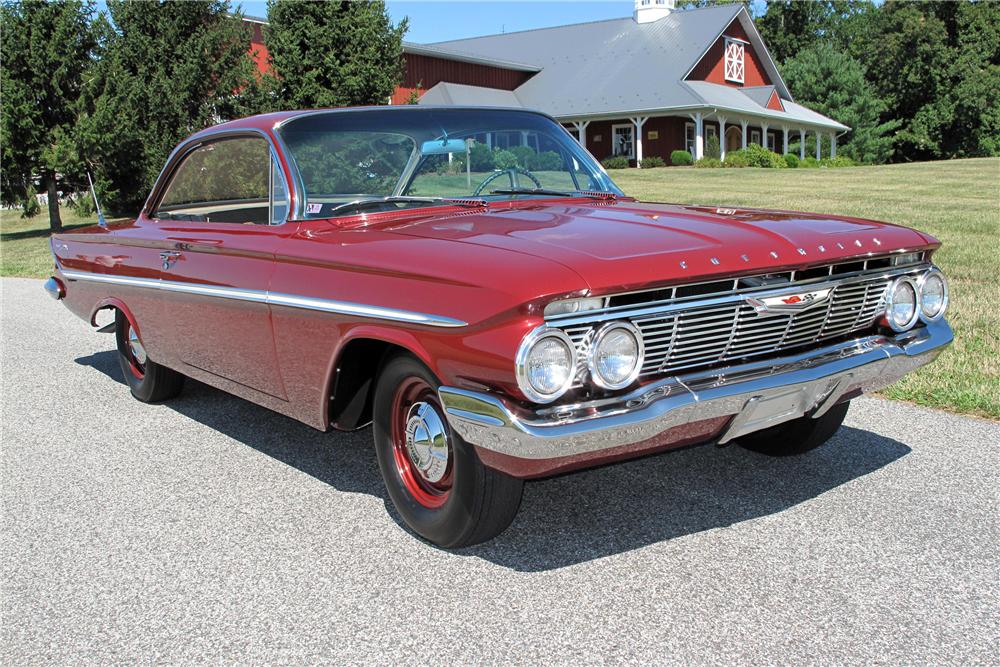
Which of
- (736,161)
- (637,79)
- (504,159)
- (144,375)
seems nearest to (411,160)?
(504,159)

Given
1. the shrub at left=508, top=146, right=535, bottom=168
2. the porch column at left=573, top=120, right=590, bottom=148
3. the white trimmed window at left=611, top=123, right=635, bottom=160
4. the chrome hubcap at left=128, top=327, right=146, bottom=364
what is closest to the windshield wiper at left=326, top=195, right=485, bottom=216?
the shrub at left=508, top=146, right=535, bottom=168

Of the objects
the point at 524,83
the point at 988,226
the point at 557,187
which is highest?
the point at 524,83

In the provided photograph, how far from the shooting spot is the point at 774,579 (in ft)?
9.89

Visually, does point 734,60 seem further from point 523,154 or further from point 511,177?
point 511,177

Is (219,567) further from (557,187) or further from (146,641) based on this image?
(557,187)

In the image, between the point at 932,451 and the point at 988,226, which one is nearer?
the point at 932,451

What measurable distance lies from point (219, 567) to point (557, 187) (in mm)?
2284

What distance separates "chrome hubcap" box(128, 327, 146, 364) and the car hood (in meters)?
2.63

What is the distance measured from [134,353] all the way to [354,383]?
270 cm

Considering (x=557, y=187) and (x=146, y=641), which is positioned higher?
(x=557, y=187)

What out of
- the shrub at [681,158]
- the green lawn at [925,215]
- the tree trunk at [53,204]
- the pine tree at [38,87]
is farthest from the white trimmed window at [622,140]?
the tree trunk at [53,204]

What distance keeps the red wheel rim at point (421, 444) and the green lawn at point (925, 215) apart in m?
3.05

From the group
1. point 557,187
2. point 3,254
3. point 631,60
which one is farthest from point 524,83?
point 557,187

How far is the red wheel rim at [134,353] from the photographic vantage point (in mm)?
5629
